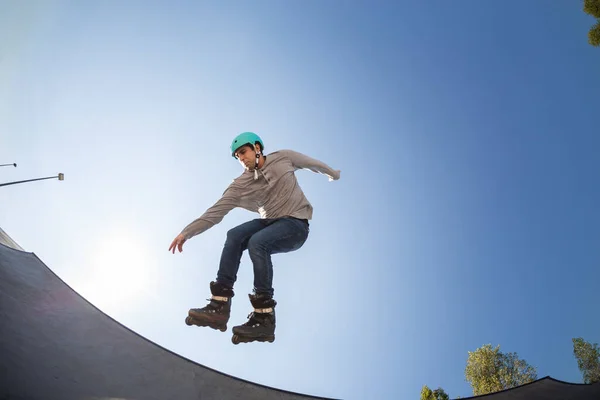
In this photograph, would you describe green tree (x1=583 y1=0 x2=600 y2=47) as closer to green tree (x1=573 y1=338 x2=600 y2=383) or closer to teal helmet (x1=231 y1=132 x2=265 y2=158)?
teal helmet (x1=231 y1=132 x2=265 y2=158)

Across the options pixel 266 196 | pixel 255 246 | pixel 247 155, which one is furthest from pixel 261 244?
pixel 247 155

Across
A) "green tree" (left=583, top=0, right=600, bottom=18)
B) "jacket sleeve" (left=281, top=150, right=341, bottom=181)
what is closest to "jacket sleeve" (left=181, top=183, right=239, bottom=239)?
"jacket sleeve" (left=281, top=150, right=341, bottom=181)

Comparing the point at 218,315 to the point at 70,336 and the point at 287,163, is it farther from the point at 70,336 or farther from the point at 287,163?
the point at 287,163

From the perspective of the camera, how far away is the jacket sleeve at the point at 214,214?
3.73 m

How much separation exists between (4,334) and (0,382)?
28.4 inches

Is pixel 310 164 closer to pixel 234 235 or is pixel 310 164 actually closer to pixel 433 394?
pixel 234 235

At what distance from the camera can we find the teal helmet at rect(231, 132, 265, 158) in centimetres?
393

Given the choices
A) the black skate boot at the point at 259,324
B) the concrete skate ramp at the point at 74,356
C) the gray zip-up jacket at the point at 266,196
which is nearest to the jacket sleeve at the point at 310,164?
the gray zip-up jacket at the point at 266,196

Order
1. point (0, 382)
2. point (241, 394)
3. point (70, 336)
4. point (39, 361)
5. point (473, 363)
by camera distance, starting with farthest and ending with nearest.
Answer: point (473, 363)
point (241, 394)
point (70, 336)
point (39, 361)
point (0, 382)

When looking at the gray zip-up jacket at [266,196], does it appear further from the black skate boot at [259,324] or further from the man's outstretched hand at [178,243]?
the black skate boot at [259,324]

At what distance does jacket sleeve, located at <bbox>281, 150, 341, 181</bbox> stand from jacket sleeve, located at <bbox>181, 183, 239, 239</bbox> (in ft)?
2.59

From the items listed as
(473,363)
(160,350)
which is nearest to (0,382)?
(160,350)

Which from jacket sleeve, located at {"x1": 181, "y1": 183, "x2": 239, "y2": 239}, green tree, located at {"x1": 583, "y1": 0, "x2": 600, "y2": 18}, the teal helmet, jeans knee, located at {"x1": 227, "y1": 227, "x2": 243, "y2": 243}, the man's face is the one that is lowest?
jeans knee, located at {"x1": 227, "y1": 227, "x2": 243, "y2": 243}

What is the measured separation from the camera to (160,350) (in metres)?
3.88
